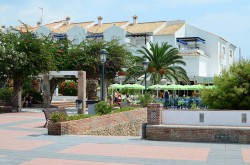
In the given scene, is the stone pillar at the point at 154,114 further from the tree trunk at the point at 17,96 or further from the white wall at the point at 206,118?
the tree trunk at the point at 17,96

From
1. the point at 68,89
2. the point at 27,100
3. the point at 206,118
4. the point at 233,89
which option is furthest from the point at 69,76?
the point at 68,89

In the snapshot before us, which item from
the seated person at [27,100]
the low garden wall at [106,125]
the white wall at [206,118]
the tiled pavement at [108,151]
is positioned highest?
the seated person at [27,100]

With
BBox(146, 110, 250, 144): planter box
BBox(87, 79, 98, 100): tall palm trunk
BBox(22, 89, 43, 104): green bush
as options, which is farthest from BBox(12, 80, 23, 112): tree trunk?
BBox(146, 110, 250, 144): planter box

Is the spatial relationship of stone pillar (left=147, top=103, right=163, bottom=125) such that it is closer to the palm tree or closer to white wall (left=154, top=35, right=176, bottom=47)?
the palm tree

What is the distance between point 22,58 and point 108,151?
17346mm

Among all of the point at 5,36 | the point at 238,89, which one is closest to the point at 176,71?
the point at 5,36

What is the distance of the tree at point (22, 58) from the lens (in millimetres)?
27000

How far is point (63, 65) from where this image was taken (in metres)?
32.4

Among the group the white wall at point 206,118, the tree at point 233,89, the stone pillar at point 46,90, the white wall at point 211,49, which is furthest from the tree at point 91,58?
the white wall at point 211,49

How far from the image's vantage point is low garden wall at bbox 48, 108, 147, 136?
15.5m

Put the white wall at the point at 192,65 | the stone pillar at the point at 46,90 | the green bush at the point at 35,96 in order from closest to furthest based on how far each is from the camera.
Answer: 1. the stone pillar at the point at 46,90
2. the green bush at the point at 35,96
3. the white wall at the point at 192,65

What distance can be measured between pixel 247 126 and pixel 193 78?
39.6 m

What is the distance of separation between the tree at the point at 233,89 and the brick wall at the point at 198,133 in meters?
3.41

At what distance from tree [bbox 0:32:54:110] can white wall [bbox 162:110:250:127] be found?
15268 millimetres
